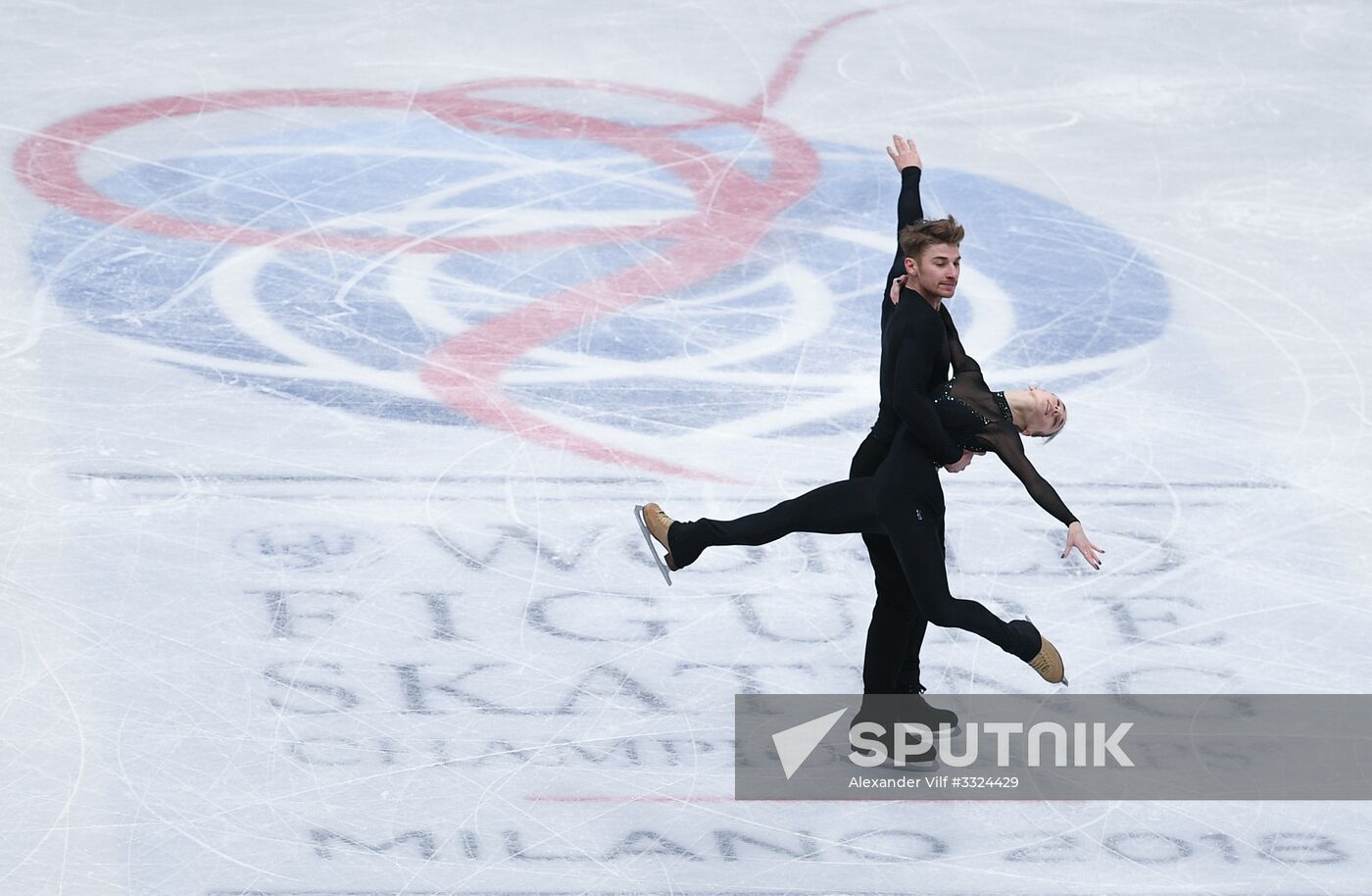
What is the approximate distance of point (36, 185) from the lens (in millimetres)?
8742

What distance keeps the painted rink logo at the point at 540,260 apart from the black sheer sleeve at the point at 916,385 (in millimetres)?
2144

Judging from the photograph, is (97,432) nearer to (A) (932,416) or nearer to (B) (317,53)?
(A) (932,416)

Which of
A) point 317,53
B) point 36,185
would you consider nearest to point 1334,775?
point 36,185

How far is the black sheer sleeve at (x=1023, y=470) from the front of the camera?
15.5 feet

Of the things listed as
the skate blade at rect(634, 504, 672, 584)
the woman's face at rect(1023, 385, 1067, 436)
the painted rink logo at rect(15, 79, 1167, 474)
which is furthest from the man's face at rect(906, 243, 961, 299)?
the painted rink logo at rect(15, 79, 1167, 474)

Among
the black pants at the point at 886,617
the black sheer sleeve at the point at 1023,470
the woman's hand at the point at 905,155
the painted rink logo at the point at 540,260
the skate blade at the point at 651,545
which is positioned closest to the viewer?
the black sheer sleeve at the point at 1023,470

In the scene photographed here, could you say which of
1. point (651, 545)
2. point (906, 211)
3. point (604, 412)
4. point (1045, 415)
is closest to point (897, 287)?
point (906, 211)

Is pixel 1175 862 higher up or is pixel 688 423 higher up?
pixel 688 423

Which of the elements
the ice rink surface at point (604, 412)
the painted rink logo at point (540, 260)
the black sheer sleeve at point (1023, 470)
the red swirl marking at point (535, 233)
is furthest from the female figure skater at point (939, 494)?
the painted rink logo at point (540, 260)

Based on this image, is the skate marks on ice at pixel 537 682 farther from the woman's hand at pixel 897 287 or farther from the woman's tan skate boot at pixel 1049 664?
the woman's hand at pixel 897 287

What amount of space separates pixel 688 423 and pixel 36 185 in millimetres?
3914

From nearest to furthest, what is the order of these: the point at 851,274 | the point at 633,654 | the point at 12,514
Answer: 1. the point at 633,654
2. the point at 12,514
3. the point at 851,274

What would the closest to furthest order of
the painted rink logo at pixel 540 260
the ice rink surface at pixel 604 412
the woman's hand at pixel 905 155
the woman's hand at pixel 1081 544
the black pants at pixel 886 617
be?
the woman's hand at pixel 1081 544
the ice rink surface at pixel 604 412
the black pants at pixel 886 617
the woman's hand at pixel 905 155
the painted rink logo at pixel 540 260

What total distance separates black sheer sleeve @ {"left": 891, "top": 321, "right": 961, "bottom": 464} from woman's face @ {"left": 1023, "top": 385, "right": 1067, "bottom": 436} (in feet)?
1.02
